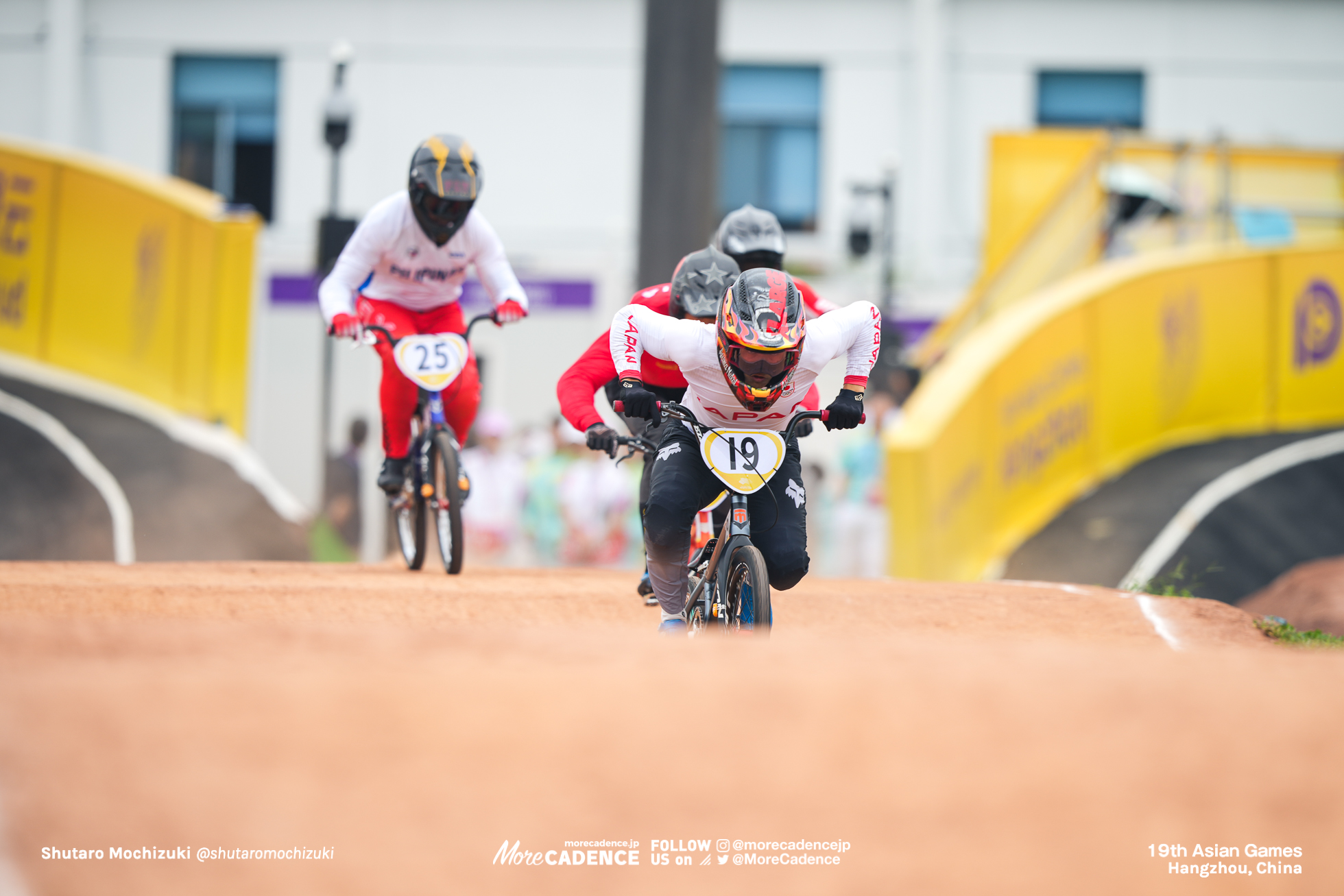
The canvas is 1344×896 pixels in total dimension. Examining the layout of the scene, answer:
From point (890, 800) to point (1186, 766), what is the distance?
2.38 feet

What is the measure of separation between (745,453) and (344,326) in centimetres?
303

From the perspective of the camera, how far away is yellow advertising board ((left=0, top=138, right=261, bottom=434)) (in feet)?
50.9

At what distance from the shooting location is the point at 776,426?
5789 millimetres

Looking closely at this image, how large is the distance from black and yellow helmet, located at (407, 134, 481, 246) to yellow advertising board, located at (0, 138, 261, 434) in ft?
27.4

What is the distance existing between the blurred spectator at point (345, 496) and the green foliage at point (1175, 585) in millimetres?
8725

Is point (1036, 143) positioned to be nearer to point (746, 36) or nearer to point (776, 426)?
point (746, 36)

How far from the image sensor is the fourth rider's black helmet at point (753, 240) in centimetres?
699

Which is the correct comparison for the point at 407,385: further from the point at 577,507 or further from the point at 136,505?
the point at 577,507

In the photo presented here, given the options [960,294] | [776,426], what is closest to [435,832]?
[776,426]

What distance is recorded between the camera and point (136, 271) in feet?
51.2

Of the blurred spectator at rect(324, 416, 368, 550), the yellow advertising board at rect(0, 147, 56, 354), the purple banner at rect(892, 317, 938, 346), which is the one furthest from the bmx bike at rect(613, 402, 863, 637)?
the purple banner at rect(892, 317, 938, 346)

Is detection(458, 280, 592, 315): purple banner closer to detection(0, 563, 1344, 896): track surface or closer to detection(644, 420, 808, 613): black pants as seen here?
detection(644, 420, 808, 613): black pants

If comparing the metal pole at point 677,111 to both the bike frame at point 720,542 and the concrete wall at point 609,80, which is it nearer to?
the bike frame at point 720,542

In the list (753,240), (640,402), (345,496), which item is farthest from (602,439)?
(345,496)
